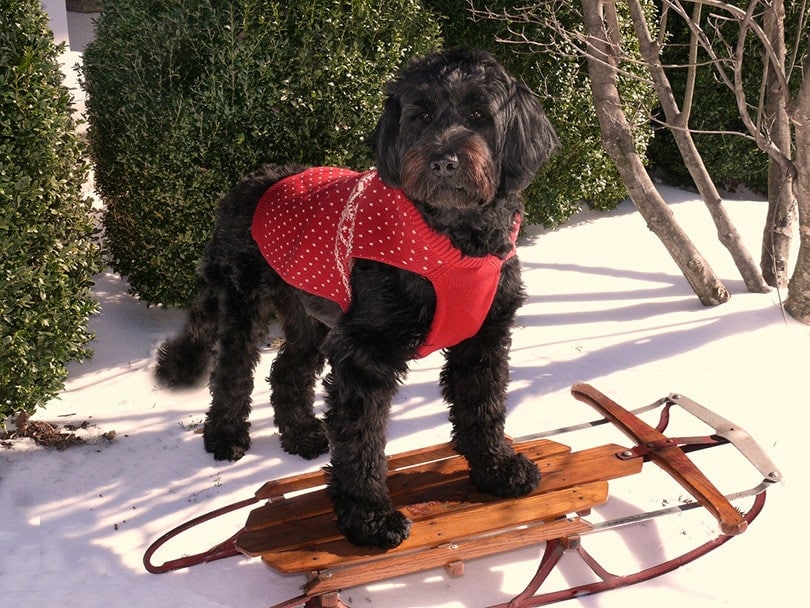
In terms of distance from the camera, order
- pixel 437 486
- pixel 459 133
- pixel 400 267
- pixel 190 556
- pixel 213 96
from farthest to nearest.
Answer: pixel 213 96, pixel 437 486, pixel 190 556, pixel 400 267, pixel 459 133

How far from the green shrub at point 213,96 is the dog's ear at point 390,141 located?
220 cm

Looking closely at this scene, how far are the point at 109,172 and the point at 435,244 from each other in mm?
3559

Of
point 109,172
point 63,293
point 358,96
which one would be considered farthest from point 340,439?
point 109,172

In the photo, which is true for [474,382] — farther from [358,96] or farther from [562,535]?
[358,96]

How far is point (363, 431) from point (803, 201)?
4.25 meters

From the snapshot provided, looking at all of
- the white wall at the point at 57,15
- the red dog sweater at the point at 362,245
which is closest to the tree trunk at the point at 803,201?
the red dog sweater at the point at 362,245

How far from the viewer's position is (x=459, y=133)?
347 centimetres

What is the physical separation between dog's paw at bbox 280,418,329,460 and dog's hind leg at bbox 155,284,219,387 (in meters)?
0.75

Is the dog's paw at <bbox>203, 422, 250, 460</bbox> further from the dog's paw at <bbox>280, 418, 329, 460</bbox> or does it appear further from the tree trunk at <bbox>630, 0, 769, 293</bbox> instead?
the tree trunk at <bbox>630, 0, 769, 293</bbox>

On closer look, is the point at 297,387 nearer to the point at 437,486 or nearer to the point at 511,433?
the point at 437,486

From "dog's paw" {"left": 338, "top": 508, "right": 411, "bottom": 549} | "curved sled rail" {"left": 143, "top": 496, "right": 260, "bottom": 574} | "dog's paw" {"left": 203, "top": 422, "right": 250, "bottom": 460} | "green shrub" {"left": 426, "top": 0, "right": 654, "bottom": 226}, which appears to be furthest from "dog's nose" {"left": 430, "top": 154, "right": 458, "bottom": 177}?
"green shrub" {"left": 426, "top": 0, "right": 654, "bottom": 226}

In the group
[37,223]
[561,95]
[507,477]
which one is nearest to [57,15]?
[37,223]

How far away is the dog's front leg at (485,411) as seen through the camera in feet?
13.8

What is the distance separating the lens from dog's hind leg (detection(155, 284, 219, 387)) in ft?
16.8
